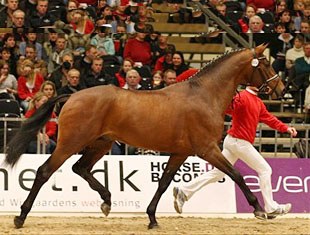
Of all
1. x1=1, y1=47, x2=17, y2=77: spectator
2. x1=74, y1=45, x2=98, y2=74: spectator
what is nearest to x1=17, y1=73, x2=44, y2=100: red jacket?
x1=1, y1=47, x2=17, y2=77: spectator

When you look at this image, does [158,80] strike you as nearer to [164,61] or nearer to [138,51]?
[164,61]

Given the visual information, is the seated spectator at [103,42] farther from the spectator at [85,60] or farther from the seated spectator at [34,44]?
the seated spectator at [34,44]

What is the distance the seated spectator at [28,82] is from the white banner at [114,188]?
3.23 meters

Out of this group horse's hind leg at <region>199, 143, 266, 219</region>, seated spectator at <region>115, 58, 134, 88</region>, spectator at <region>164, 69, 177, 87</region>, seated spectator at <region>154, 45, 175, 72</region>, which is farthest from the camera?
seated spectator at <region>154, 45, 175, 72</region>

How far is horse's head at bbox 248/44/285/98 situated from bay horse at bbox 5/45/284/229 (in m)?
0.01

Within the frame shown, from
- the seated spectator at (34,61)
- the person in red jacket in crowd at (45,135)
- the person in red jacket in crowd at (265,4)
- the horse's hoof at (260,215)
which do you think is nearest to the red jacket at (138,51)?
the seated spectator at (34,61)

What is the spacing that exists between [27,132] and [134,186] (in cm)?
242

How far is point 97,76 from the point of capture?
17000 mm

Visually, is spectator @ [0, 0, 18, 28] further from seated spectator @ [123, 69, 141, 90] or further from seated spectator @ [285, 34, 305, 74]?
seated spectator @ [285, 34, 305, 74]

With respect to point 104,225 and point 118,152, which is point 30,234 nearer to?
point 104,225

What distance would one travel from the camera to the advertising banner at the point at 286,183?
1380 cm

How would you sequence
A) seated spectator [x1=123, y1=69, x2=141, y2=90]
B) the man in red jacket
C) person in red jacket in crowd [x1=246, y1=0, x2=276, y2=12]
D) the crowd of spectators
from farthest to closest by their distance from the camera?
person in red jacket in crowd [x1=246, y1=0, x2=276, y2=12] < the crowd of spectators < seated spectator [x1=123, y1=69, x2=141, y2=90] < the man in red jacket

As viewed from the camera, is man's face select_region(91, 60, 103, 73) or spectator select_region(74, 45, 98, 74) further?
spectator select_region(74, 45, 98, 74)

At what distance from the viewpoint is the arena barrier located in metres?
13.4
